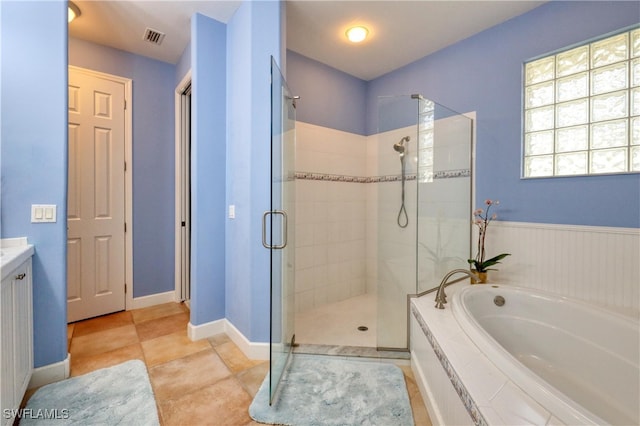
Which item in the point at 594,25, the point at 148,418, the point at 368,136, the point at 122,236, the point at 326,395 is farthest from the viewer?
the point at 368,136

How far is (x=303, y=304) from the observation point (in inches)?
110

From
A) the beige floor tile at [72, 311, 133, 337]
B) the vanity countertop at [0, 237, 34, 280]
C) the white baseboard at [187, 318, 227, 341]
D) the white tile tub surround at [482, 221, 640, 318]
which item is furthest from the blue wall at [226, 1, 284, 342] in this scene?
the white tile tub surround at [482, 221, 640, 318]

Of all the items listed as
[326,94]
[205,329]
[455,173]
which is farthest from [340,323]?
[326,94]

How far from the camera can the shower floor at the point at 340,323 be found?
2215mm

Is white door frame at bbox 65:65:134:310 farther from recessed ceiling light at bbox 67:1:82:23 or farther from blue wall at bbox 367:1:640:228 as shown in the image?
blue wall at bbox 367:1:640:228

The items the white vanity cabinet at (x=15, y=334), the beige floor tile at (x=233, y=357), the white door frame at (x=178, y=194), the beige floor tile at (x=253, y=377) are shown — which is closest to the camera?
the white vanity cabinet at (x=15, y=334)

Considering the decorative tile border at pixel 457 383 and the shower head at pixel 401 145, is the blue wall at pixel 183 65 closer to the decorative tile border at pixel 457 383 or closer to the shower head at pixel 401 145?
the shower head at pixel 401 145

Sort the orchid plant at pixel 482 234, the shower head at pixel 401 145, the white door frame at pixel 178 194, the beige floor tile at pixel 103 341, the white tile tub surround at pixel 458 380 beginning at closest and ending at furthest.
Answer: the white tile tub surround at pixel 458 380 → the beige floor tile at pixel 103 341 → the orchid plant at pixel 482 234 → the shower head at pixel 401 145 → the white door frame at pixel 178 194

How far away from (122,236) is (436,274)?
2.94 meters

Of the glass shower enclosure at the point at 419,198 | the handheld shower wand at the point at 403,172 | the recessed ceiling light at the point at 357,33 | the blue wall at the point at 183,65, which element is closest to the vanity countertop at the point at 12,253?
the blue wall at the point at 183,65

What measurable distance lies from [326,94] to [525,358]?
111 inches

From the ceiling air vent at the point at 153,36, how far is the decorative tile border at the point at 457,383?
3109 mm

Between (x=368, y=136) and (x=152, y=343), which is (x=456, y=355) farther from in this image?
(x=368, y=136)

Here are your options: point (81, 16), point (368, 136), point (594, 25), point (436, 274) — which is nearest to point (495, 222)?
point (436, 274)
